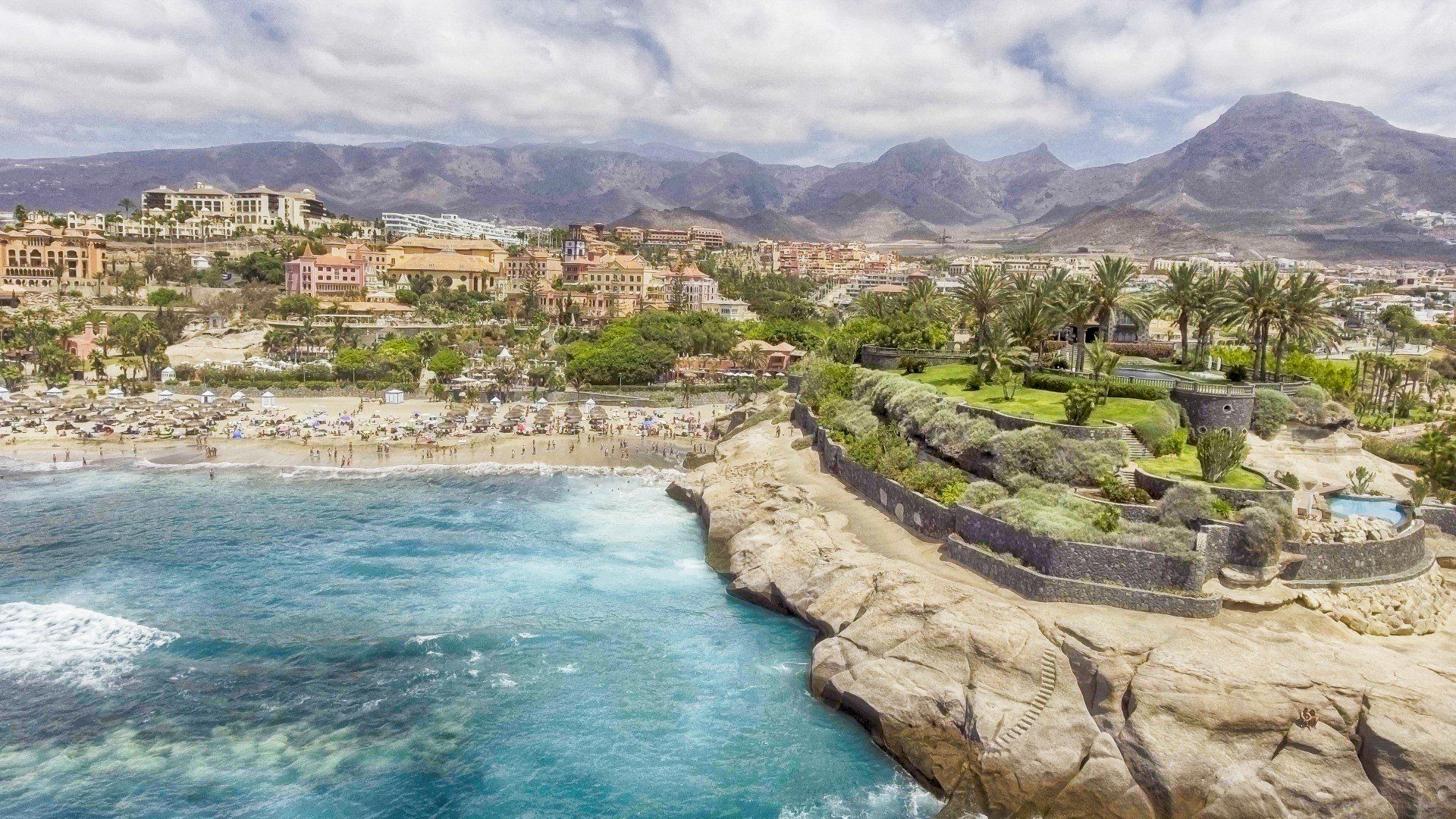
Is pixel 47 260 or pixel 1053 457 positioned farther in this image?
pixel 47 260

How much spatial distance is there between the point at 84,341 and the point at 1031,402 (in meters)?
87.6

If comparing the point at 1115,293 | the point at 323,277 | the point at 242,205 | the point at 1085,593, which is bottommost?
the point at 1085,593

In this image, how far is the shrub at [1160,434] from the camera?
29.5m

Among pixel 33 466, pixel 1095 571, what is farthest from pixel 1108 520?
pixel 33 466

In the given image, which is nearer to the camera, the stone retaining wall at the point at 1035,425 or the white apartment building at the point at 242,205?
the stone retaining wall at the point at 1035,425

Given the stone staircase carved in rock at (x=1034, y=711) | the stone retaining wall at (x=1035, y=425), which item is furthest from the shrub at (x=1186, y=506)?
the stone staircase carved in rock at (x=1034, y=711)

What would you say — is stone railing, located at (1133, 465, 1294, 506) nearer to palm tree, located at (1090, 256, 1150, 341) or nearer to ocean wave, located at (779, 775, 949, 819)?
ocean wave, located at (779, 775, 949, 819)

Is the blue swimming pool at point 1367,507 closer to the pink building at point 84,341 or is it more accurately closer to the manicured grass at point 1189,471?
the manicured grass at point 1189,471

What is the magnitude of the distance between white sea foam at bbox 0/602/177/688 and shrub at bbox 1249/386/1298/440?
38279 mm

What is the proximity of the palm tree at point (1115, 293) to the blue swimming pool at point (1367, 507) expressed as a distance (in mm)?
15336

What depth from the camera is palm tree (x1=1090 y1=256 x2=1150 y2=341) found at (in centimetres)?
3959

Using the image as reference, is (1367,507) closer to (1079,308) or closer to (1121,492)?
(1121,492)

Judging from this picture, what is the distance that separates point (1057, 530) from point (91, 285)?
120 metres

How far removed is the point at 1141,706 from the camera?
18797 mm
